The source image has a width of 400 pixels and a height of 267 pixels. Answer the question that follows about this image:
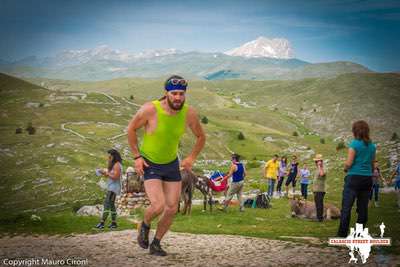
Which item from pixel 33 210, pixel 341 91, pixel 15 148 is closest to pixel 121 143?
pixel 15 148

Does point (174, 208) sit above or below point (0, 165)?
above

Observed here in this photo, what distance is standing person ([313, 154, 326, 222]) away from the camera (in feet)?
58.3

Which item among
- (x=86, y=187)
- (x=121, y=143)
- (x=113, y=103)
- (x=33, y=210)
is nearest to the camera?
(x=33, y=210)

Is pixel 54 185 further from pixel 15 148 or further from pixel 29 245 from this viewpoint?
pixel 29 245

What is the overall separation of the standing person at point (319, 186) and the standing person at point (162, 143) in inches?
375

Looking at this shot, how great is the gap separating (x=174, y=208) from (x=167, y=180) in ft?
2.06

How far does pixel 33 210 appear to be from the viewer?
3884 centimetres

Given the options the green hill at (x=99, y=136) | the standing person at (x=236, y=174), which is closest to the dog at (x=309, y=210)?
the standing person at (x=236, y=174)

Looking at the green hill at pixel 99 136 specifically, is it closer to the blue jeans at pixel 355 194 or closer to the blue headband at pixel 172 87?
the blue jeans at pixel 355 194

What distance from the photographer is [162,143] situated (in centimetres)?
926

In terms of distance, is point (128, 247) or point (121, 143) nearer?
point (128, 247)

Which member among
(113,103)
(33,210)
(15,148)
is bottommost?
(33,210)

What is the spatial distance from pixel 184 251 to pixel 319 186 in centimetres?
910

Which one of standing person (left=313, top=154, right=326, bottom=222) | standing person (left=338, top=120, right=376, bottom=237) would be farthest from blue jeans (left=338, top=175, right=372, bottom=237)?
standing person (left=313, top=154, right=326, bottom=222)
